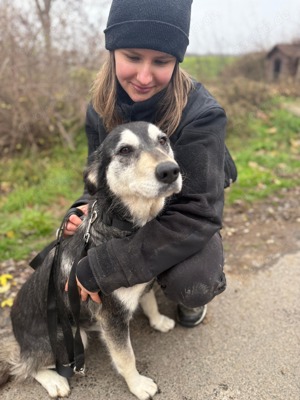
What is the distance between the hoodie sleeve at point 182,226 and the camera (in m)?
2.07

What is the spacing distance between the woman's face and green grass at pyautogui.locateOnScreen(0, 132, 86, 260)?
231 cm

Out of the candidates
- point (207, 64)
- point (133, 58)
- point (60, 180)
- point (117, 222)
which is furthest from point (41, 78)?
point (207, 64)

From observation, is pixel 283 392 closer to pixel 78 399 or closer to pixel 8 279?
pixel 78 399

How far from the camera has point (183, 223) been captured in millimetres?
2113

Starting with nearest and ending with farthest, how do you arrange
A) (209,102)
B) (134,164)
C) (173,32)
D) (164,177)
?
(164,177), (134,164), (173,32), (209,102)

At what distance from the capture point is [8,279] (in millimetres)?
3352

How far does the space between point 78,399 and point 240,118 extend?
6246 millimetres

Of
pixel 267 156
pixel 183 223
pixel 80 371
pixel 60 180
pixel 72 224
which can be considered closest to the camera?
pixel 183 223

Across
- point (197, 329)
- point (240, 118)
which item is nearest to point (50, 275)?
point (197, 329)

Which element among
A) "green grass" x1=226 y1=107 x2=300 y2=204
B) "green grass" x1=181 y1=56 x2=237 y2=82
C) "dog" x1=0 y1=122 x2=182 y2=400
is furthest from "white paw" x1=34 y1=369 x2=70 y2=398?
"green grass" x1=181 y1=56 x2=237 y2=82

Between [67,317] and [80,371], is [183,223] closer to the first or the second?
[67,317]

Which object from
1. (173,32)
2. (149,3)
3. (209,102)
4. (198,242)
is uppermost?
(149,3)

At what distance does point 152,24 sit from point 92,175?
3.45 feet

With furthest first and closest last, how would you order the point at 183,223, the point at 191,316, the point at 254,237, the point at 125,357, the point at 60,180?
1. the point at 60,180
2. the point at 254,237
3. the point at 191,316
4. the point at 125,357
5. the point at 183,223
